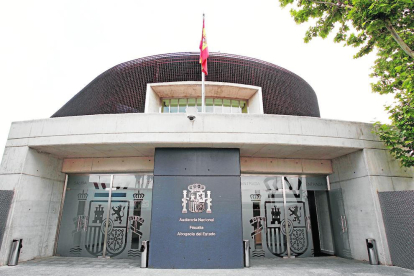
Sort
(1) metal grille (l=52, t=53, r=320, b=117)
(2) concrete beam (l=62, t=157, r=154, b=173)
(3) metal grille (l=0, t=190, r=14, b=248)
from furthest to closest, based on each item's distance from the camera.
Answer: (1) metal grille (l=52, t=53, r=320, b=117) → (2) concrete beam (l=62, t=157, r=154, b=173) → (3) metal grille (l=0, t=190, r=14, b=248)

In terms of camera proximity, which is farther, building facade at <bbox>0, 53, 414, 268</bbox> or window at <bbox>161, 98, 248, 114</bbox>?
window at <bbox>161, 98, 248, 114</bbox>

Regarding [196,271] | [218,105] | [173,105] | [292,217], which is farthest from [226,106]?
[196,271]

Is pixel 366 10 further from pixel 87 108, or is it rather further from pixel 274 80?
pixel 87 108

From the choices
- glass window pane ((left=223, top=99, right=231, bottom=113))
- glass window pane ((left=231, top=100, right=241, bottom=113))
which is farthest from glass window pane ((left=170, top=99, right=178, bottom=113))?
glass window pane ((left=231, top=100, right=241, bottom=113))

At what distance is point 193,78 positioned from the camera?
15258 millimetres

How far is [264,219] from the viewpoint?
10359mm

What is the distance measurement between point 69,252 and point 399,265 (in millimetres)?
13419

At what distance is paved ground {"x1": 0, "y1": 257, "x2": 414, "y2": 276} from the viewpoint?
719cm

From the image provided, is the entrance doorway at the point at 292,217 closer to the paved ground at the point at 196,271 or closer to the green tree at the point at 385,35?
the paved ground at the point at 196,271

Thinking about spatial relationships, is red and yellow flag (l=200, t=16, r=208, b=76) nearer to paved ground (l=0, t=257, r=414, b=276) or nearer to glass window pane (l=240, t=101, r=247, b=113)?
glass window pane (l=240, t=101, r=247, b=113)

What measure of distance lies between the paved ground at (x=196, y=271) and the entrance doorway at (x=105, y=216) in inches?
40.2

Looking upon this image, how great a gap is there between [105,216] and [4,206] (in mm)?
3744

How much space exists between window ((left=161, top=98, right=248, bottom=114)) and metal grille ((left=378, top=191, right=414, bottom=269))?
1011 cm

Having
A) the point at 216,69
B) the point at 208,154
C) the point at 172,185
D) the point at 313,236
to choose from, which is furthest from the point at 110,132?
the point at 313,236
